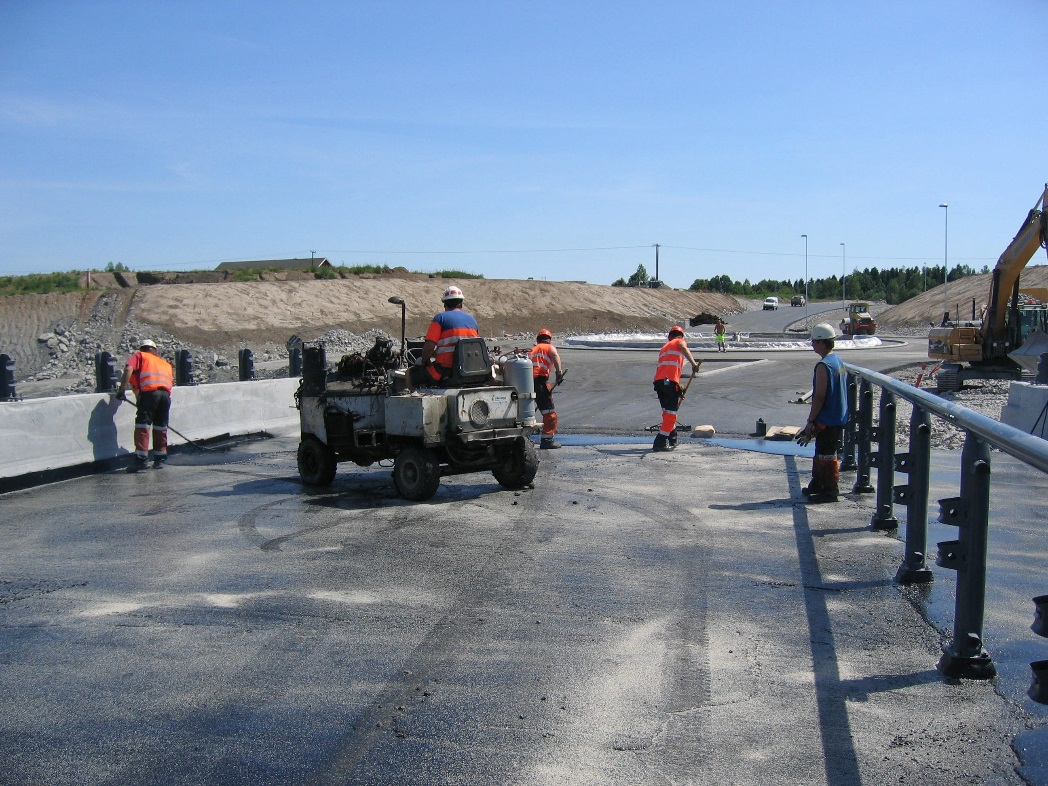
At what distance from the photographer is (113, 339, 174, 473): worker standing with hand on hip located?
519 inches

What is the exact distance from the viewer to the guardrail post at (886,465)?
820 centimetres

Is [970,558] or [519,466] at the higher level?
[970,558]

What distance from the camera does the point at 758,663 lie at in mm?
5164

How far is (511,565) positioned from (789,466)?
6144 millimetres

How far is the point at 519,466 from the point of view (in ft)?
35.3

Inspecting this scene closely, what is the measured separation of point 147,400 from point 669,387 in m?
7.23

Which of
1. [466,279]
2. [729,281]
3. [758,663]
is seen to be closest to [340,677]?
[758,663]

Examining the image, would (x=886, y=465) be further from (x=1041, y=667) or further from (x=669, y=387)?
(x=669, y=387)

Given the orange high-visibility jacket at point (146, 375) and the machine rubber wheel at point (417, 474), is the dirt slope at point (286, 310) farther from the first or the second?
the machine rubber wheel at point (417, 474)

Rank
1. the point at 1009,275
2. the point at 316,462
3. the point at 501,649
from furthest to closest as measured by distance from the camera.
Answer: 1. the point at 1009,275
2. the point at 316,462
3. the point at 501,649

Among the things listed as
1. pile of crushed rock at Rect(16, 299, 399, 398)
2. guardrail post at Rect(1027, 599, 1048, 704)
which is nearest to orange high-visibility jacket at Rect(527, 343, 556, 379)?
pile of crushed rock at Rect(16, 299, 399, 398)

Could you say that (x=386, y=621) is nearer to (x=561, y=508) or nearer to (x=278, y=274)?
(x=561, y=508)

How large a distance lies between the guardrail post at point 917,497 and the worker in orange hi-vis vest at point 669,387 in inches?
288

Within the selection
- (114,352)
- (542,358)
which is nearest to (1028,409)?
(542,358)
